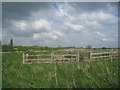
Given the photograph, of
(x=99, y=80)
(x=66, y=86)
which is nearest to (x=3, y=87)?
(x=66, y=86)

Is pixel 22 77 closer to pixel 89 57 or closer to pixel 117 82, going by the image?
pixel 117 82

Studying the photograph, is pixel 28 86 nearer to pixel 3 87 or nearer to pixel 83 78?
pixel 3 87

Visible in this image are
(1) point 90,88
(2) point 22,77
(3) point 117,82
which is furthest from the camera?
(2) point 22,77

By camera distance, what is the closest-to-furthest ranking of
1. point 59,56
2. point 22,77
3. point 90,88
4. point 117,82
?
point 90,88
point 117,82
point 22,77
point 59,56

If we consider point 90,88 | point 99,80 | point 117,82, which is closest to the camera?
point 90,88

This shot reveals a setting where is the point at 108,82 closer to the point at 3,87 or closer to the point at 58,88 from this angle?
the point at 58,88

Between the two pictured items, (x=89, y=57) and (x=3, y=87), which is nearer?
(x=3, y=87)

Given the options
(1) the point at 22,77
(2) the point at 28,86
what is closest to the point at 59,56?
(1) the point at 22,77

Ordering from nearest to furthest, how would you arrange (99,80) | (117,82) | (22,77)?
(117,82), (99,80), (22,77)

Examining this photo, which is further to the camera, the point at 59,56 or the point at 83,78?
the point at 59,56

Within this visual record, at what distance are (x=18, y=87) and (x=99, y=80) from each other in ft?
8.08

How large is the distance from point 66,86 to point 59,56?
7.18 metres

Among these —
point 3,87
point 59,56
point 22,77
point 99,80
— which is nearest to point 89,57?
point 59,56

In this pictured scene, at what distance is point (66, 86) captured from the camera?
10.6 ft
